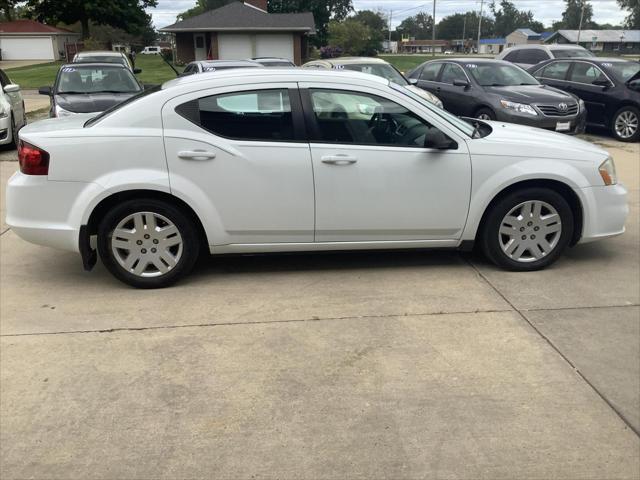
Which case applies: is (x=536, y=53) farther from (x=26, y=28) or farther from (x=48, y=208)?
(x=26, y=28)

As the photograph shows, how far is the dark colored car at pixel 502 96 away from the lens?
36.0ft

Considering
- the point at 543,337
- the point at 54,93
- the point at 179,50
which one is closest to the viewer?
the point at 543,337

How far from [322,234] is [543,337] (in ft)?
5.83

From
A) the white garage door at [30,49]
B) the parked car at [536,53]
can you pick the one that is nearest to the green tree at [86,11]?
the white garage door at [30,49]

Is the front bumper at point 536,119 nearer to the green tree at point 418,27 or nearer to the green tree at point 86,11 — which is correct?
the green tree at point 86,11

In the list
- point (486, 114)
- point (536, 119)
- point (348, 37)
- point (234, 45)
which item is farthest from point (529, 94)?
point (348, 37)

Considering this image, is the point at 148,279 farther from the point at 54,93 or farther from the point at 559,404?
the point at 54,93

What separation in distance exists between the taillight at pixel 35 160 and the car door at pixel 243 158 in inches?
34.5

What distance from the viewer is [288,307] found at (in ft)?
14.3

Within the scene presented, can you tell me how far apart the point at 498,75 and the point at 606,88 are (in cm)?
242

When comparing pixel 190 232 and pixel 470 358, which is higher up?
pixel 190 232

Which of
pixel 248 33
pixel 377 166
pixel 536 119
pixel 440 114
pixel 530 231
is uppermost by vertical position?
pixel 248 33

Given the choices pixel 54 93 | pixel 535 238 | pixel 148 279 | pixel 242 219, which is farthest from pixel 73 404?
pixel 54 93

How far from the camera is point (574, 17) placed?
137m
